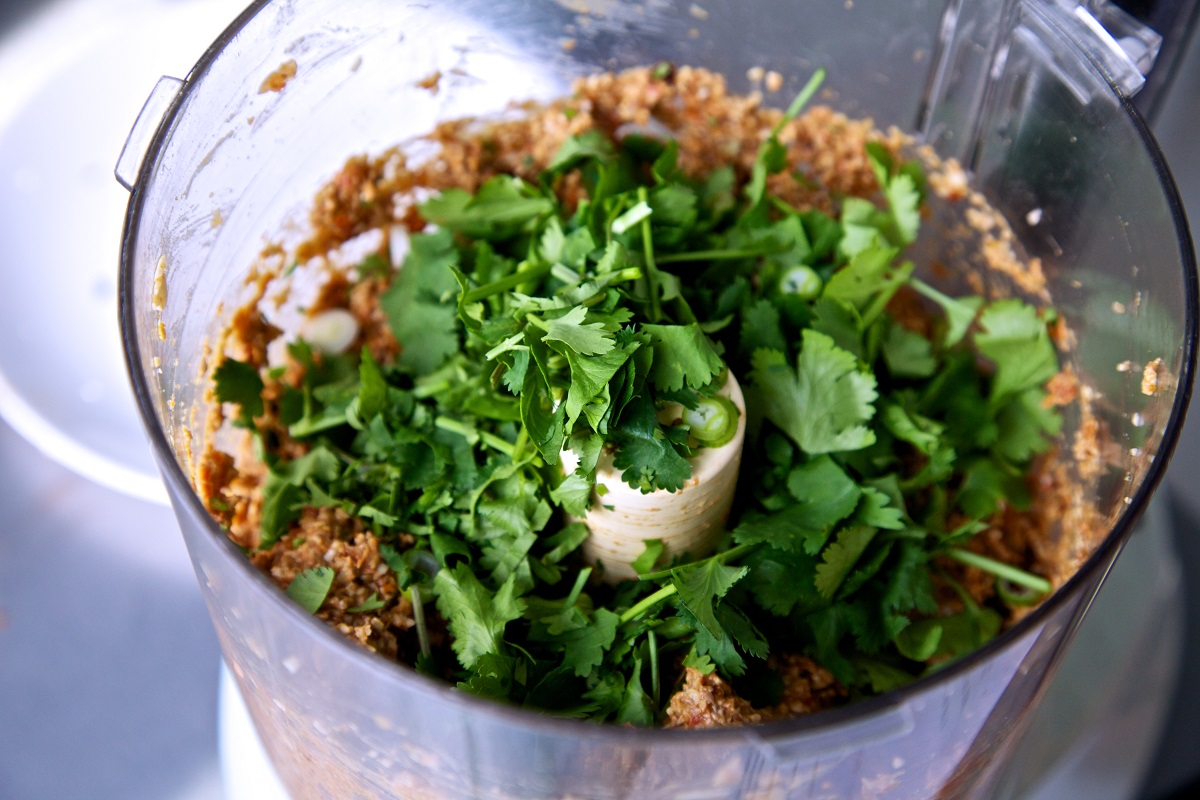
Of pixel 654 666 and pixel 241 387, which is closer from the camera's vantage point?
pixel 654 666

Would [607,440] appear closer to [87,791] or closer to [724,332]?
[724,332]

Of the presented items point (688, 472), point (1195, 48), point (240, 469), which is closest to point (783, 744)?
point (688, 472)

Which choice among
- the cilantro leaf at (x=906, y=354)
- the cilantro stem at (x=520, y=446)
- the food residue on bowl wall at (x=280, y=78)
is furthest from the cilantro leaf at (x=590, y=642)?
the food residue on bowl wall at (x=280, y=78)

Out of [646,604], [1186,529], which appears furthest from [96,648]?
[1186,529]

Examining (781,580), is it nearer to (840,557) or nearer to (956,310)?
(840,557)

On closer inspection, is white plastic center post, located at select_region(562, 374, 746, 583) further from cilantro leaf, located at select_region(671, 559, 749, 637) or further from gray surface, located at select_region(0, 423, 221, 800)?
gray surface, located at select_region(0, 423, 221, 800)

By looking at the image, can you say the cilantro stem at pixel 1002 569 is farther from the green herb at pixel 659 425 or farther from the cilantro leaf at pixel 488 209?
the cilantro leaf at pixel 488 209

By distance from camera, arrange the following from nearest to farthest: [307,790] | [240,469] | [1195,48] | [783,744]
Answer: [783,744]
[307,790]
[240,469]
[1195,48]
